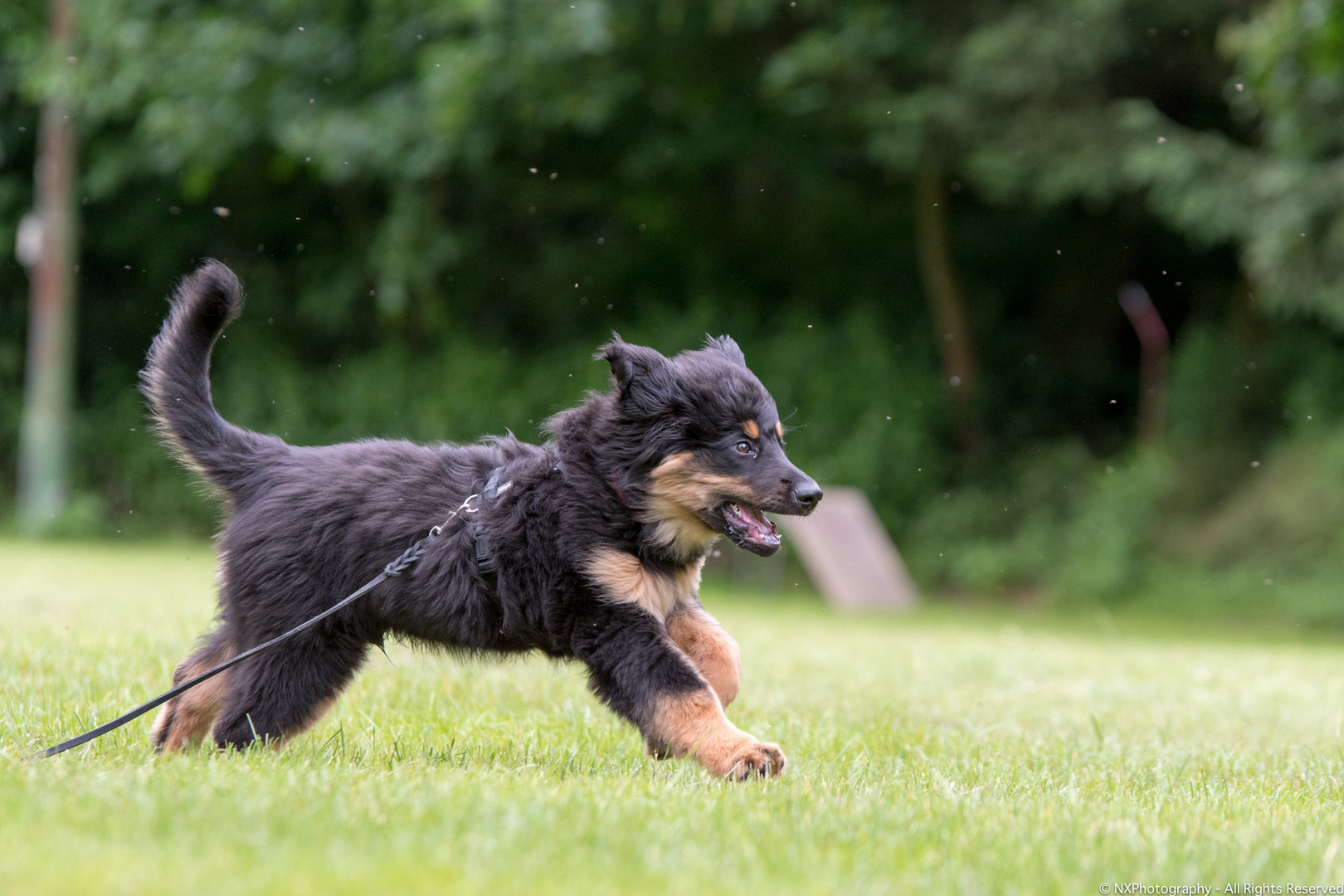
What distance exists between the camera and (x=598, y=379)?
1909 centimetres

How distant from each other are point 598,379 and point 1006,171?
6.07 meters

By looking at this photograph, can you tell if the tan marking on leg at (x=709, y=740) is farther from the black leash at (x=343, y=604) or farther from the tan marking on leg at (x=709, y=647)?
the black leash at (x=343, y=604)

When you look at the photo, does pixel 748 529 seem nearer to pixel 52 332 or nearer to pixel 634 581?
pixel 634 581

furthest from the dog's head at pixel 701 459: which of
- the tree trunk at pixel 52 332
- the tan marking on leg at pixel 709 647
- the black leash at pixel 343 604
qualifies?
the tree trunk at pixel 52 332

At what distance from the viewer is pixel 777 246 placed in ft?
69.9

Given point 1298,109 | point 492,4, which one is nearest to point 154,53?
point 492,4

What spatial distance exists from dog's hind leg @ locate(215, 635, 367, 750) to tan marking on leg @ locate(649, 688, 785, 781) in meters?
1.11

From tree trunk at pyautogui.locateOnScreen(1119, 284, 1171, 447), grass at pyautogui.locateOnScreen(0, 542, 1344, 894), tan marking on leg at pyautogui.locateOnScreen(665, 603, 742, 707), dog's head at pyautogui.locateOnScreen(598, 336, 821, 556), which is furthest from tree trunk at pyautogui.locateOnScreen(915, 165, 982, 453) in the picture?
tan marking on leg at pyautogui.locateOnScreen(665, 603, 742, 707)

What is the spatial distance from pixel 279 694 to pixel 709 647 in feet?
4.52

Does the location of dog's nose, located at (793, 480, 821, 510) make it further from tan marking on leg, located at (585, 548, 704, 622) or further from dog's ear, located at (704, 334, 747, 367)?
dog's ear, located at (704, 334, 747, 367)

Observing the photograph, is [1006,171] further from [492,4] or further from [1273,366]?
[492,4]

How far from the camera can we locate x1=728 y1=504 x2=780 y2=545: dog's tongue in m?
4.63

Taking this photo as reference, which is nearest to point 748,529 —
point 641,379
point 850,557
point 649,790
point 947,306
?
point 641,379

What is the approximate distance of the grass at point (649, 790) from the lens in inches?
115
